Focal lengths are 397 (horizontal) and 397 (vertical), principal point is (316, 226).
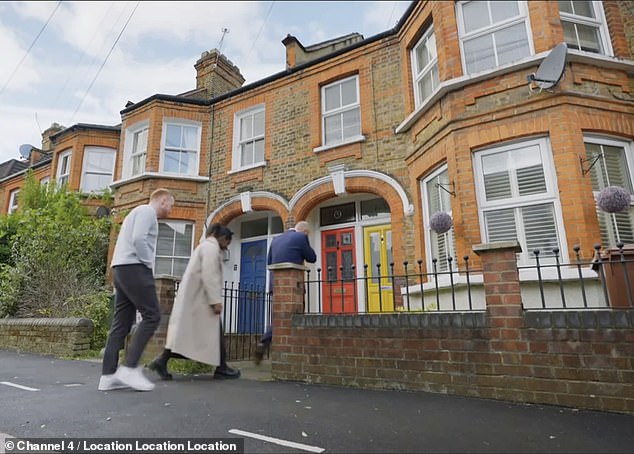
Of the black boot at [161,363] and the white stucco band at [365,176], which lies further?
the white stucco band at [365,176]

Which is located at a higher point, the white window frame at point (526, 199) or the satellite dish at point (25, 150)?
the satellite dish at point (25, 150)

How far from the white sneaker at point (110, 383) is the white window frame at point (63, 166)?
12.8 m

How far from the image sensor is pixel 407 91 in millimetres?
7988

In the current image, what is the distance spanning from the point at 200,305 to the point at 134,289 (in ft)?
2.51

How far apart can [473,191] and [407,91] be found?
9.74 feet

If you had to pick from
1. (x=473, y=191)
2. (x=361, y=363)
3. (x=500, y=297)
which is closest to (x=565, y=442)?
(x=500, y=297)

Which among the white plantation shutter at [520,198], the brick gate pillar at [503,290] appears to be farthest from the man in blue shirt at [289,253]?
the white plantation shutter at [520,198]

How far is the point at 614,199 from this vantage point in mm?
4953

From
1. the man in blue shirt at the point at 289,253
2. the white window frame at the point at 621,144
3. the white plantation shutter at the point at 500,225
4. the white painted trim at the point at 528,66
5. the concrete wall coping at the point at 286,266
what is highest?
the white painted trim at the point at 528,66

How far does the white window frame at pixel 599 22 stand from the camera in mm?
6457

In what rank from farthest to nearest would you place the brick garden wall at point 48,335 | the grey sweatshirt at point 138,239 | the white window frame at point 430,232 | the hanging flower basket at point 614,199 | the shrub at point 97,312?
the shrub at point 97,312
the brick garden wall at point 48,335
the white window frame at point 430,232
the hanging flower basket at point 614,199
the grey sweatshirt at point 138,239

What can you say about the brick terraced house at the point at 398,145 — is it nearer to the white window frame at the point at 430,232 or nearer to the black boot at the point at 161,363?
the white window frame at the point at 430,232

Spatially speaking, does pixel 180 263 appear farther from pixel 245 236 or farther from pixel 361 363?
pixel 361 363

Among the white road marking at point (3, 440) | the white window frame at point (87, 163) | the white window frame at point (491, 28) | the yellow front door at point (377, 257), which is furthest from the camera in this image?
the white window frame at point (87, 163)
